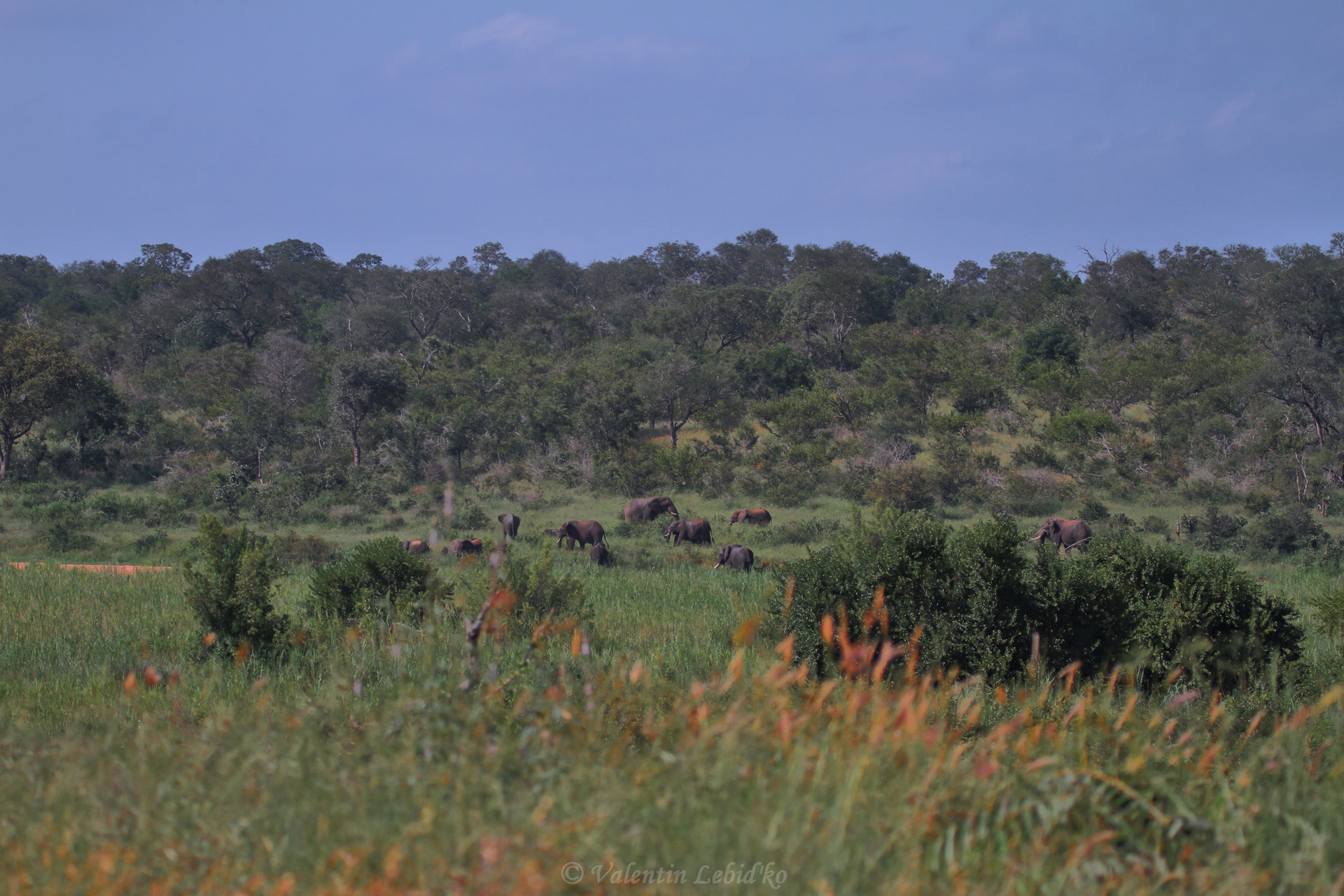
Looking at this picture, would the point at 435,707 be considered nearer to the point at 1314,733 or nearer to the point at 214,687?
the point at 214,687

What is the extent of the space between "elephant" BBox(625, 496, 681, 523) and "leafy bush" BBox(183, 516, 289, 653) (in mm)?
15467

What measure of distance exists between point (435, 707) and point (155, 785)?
0.90 meters

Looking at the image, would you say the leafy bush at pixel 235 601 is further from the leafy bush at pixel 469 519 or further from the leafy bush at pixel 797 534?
the leafy bush at pixel 797 534

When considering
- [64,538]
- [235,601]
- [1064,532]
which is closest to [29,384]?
[64,538]

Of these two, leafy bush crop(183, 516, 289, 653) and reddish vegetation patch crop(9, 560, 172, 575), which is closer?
leafy bush crop(183, 516, 289, 653)

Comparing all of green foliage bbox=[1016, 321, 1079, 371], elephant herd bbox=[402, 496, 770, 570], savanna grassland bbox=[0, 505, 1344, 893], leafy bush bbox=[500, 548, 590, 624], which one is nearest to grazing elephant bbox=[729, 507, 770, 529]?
elephant herd bbox=[402, 496, 770, 570]

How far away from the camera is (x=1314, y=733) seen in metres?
5.42

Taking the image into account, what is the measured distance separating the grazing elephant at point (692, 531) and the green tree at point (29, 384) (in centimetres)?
2143

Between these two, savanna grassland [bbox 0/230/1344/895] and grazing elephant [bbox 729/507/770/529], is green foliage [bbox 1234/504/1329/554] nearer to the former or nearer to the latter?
savanna grassland [bbox 0/230/1344/895]

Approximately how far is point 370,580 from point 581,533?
10.3 metres

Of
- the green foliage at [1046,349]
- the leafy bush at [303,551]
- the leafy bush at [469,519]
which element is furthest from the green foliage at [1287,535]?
the leafy bush at [303,551]

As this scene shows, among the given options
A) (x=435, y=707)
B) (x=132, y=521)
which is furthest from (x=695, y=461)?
(x=435, y=707)

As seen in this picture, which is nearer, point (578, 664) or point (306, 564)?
point (578, 664)

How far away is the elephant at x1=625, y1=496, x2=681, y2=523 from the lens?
76.0ft
